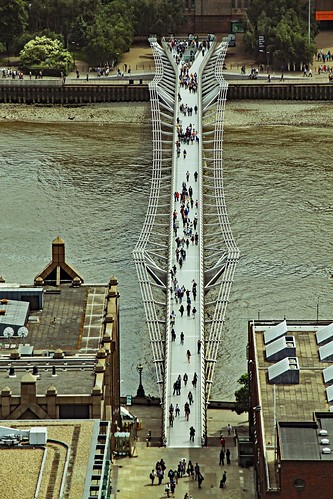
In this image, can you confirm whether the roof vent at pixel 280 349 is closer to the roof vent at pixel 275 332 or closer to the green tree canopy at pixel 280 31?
the roof vent at pixel 275 332

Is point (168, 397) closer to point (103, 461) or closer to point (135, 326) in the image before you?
point (135, 326)

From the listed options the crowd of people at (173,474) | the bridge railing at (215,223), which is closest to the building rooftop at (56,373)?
the crowd of people at (173,474)

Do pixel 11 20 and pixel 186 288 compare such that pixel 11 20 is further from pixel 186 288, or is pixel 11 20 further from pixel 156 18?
pixel 186 288

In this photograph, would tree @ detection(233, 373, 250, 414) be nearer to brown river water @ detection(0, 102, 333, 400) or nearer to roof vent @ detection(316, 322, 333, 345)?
brown river water @ detection(0, 102, 333, 400)

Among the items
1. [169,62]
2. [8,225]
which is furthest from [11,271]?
[169,62]

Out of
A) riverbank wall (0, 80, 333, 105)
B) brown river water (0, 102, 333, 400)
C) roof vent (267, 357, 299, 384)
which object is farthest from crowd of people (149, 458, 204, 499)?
riverbank wall (0, 80, 333, 105)
